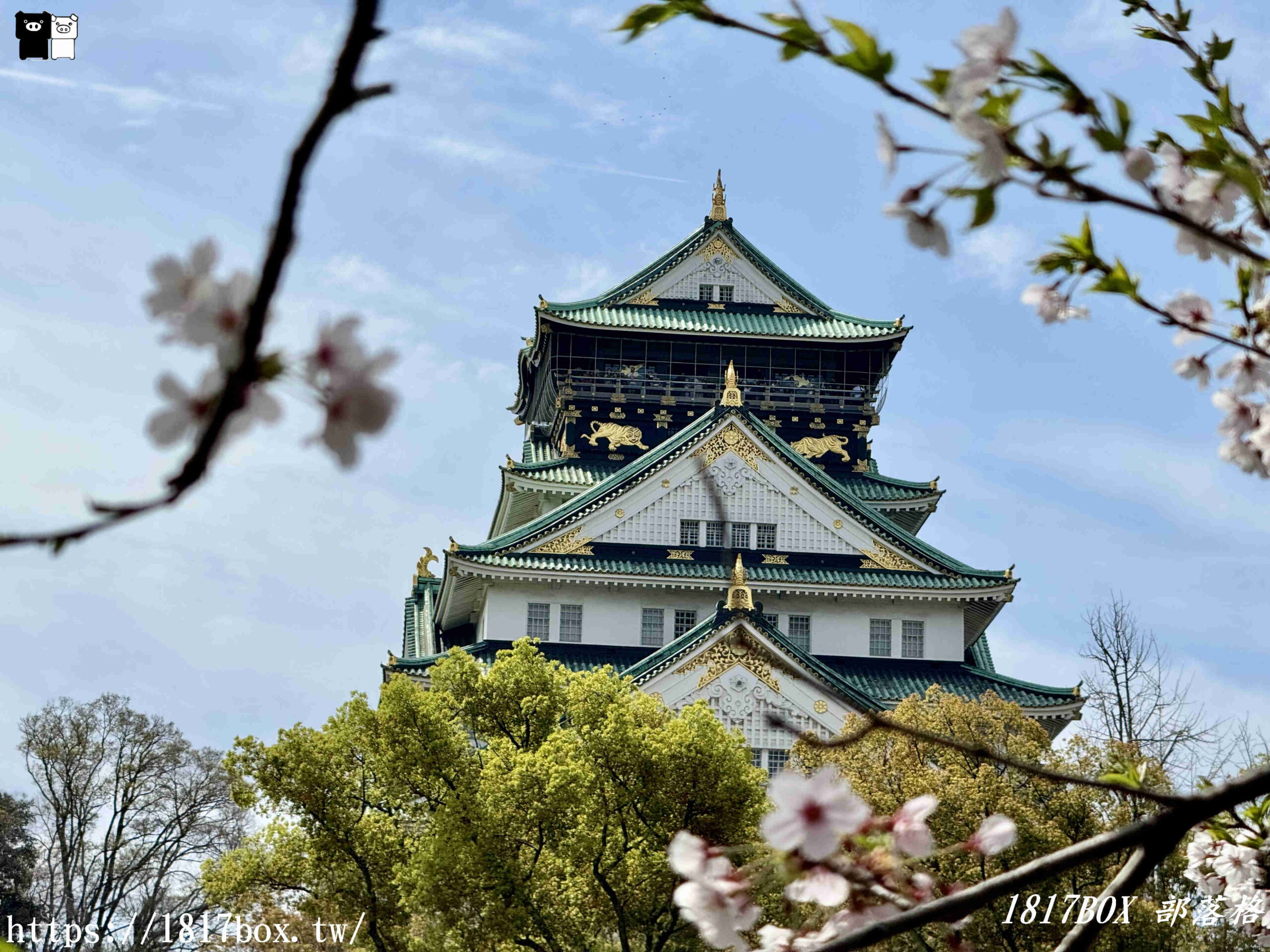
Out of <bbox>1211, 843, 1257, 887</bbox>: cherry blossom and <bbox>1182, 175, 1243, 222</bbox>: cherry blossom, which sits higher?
<bbox>1182, 175, 1243, 222</bbox>: cherry blossom

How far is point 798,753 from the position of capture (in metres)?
23.1

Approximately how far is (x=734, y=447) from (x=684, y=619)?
13.4ft

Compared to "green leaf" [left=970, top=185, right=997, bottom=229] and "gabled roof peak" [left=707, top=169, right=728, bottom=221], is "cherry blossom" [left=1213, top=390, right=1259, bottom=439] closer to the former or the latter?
"green leaf" [left=970, top=185, right=997, bottom=229]

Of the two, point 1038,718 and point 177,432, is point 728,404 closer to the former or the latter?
point 1038,718

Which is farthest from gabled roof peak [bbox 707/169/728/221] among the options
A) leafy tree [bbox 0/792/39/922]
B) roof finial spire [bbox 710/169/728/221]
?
leafy tree [bbox 0/792/39/922]

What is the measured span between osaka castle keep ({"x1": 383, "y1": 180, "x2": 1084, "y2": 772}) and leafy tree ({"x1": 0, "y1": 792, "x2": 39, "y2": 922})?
15181 millimetres

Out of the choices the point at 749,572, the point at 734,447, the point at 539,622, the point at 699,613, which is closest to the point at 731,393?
the point at 734,447

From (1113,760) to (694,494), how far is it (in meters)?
30.1

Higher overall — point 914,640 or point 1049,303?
point 914,640

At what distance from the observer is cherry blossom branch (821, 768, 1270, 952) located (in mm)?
2773

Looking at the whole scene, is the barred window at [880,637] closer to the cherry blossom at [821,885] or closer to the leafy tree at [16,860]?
the leafy tree at [16,860]

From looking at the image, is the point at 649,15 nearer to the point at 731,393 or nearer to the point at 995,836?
the point at 995,836

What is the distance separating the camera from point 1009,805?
65.7 feet

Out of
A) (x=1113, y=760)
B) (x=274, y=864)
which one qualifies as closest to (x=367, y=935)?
(x=274, y=864)
